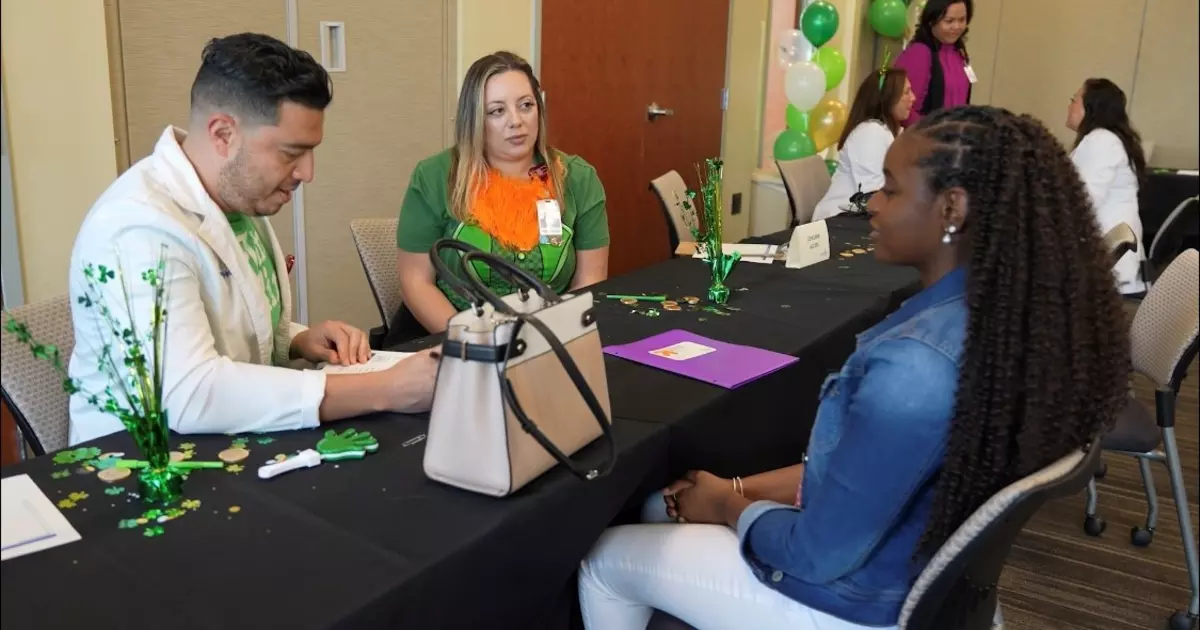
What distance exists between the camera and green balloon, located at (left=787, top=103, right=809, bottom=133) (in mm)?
5672

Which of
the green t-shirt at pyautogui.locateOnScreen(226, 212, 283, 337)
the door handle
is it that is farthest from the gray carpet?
the door handle

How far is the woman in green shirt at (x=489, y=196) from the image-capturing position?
233 cm

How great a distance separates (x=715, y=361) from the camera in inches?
67.6

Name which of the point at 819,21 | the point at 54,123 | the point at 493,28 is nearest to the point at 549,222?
the point at 54,123

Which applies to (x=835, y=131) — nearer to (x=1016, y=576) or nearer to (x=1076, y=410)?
(x=1016, y=576)

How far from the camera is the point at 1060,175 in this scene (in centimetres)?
113

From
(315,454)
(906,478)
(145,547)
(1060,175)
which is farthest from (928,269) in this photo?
(145,547)

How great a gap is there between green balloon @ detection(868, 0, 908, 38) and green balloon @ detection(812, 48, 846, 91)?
1008 mm

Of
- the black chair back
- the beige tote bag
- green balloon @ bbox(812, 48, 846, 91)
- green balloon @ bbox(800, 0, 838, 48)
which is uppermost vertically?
green balloon @ bbox(800, 0, 838, 48)

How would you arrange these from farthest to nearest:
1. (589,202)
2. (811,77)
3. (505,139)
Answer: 1. (811,77)
2. (589,202)
3. (505,139)

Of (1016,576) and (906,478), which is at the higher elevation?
(906,478)

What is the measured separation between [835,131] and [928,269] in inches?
193

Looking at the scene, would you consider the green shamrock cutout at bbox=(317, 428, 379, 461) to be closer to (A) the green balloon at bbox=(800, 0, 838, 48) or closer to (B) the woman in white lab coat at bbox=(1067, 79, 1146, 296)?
(B) the woman in white lab coat at bbox=(1067, 79, 1146, 296)

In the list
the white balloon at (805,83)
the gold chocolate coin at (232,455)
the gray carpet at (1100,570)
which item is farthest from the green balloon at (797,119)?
the gold chocolate coin at (232,455)
